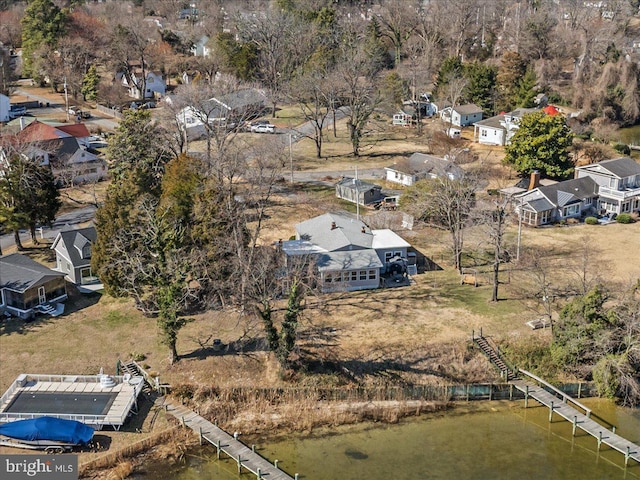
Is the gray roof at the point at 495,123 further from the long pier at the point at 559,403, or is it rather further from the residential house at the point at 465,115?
the long pier at the point at 559,403

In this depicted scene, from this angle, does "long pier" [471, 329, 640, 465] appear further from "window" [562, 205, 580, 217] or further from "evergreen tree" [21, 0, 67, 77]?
"evergreen tree" [21, 0, 67, 77]

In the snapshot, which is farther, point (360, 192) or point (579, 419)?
point (360, 192)

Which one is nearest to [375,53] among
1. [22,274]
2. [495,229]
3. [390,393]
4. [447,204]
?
[447,204]

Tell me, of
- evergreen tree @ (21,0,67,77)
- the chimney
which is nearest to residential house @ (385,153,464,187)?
the chimney

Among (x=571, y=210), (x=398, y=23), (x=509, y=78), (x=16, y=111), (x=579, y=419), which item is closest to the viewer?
(x=579, y=419)

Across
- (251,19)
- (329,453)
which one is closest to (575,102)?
(251,19)

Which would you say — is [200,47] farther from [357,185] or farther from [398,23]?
[357,185]

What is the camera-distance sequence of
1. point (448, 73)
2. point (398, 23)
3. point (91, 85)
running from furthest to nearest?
1. point (398, 23)
2. point (91, 85)
3. point (448, 73)
